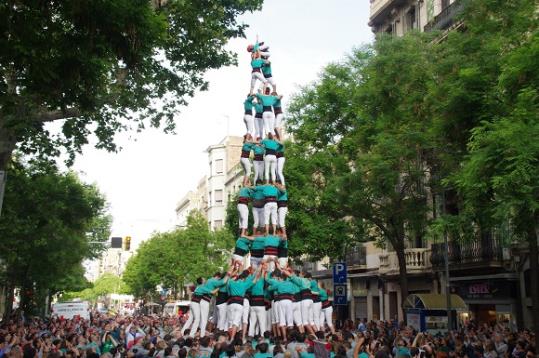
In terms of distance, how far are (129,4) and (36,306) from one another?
1561 inches

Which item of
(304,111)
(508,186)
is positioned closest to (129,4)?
(508,186)

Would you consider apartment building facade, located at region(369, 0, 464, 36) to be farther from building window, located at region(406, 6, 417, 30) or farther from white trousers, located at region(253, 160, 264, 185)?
white trousers, located at region(253, 160, 264, 185)

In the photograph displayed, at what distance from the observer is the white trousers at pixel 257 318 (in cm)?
1928

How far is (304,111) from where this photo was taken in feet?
101

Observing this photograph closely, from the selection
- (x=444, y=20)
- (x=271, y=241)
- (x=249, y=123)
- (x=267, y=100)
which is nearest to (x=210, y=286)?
(x=271, y=241)

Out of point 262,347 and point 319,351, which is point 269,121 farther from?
point 262,347

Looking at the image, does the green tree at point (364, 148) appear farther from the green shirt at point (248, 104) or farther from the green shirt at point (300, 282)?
the green shirt at point (300, 282)

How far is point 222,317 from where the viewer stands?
19938mm

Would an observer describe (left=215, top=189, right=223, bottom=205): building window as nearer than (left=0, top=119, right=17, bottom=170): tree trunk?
No

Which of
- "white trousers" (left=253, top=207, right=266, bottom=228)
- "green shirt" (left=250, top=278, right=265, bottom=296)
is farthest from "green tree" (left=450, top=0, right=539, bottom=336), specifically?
"white trousers" (left=253, top=207, right=266, bottom=228)

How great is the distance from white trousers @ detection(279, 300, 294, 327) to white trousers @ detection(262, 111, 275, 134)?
7.13 meters

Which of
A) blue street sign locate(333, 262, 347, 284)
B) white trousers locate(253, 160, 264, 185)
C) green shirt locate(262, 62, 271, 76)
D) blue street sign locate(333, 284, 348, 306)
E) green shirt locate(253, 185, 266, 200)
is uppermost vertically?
green shirt locate(262, 62, 271, 76)

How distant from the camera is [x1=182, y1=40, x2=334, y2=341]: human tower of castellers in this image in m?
18.9

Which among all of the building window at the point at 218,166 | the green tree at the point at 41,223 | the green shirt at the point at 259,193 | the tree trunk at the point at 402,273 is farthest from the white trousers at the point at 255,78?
the building window at the point at 218,166
